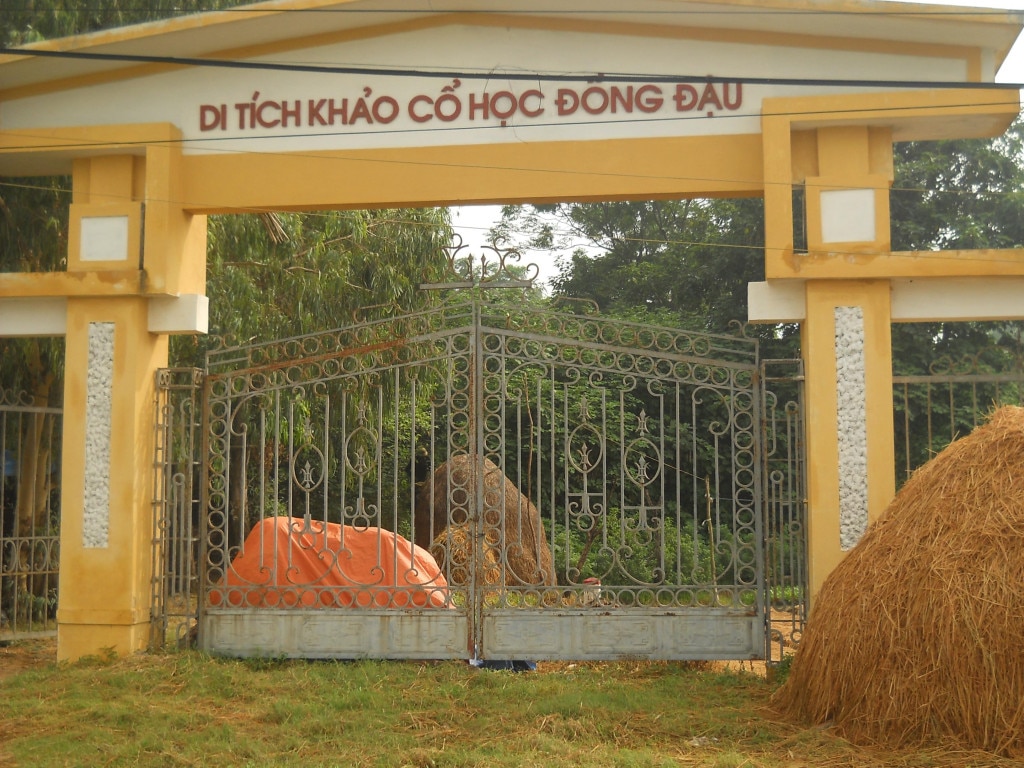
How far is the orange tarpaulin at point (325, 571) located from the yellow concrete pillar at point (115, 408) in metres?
0.77

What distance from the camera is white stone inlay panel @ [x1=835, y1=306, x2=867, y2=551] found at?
7.74 meters

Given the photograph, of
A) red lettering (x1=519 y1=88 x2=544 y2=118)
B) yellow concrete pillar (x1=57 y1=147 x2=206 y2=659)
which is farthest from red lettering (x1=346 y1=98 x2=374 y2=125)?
yellow concrete pillar (x1=57 y1=147 x2=206 y2=659)

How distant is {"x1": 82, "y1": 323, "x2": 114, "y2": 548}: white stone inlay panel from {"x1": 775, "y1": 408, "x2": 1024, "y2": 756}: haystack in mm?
5187

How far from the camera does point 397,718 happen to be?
6734 millimetres

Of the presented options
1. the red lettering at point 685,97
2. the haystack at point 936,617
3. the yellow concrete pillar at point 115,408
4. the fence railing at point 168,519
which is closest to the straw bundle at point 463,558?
the fence railing at point 168,519

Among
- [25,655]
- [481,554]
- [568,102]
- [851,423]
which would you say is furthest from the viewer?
[25,655]

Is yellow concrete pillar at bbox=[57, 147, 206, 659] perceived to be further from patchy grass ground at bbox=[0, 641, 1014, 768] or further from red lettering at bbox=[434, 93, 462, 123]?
red lettering at bbox=[434, 93, 462, 123]

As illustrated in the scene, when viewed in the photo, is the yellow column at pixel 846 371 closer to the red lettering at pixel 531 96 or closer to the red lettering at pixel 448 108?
the red lettering at pixel 531 96

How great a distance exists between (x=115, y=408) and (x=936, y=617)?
6018 millimetres

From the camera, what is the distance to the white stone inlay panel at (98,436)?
8570 millimetres

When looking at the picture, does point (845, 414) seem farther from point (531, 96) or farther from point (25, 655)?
point (25, 655)

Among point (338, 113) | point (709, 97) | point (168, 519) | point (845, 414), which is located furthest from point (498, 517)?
point (709, 97)

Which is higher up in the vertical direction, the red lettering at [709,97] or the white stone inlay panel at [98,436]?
the red lettering at [709,97]

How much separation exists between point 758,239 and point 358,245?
9.94 meters
